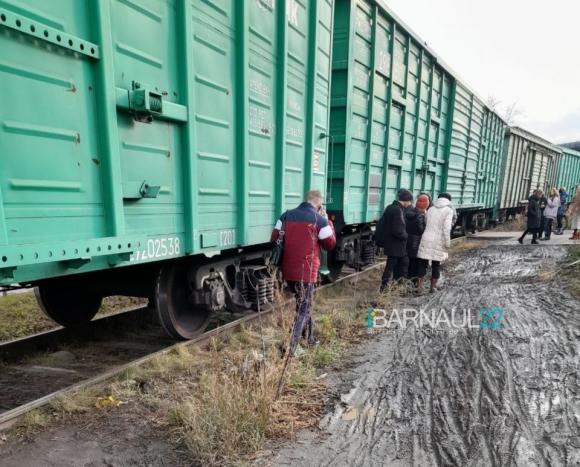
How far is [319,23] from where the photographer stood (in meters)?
5.11

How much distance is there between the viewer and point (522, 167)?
18.6m

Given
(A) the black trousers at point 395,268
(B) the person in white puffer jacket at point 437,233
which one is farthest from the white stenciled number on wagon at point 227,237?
(B) the person in white puffer jacket at point 437,233

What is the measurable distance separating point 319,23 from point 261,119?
185 cm

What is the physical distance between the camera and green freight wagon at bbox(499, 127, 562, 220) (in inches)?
668

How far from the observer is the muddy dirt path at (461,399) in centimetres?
234

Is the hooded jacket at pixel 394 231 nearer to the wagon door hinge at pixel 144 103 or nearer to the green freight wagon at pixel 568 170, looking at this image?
the wagon door hinge at pixel 144 103

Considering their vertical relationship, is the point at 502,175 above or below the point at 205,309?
above

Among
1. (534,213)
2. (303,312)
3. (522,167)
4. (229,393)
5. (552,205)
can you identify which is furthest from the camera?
(522,167)

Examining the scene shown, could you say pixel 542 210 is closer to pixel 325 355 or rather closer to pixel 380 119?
pixel 380 119

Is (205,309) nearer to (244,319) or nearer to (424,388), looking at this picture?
(244,319)

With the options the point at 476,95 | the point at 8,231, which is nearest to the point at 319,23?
the point at 8,231

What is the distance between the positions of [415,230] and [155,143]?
4407 millimetres

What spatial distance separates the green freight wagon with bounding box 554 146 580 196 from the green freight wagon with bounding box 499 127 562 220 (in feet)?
6.82

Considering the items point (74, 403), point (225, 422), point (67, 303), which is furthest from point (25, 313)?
point (225, 422)
